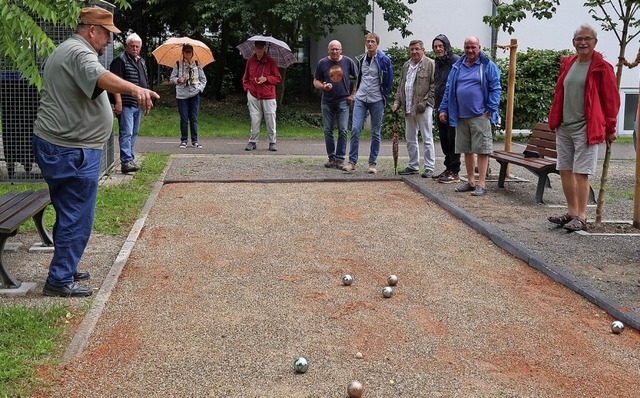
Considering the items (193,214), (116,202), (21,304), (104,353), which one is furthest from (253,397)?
(116,202)

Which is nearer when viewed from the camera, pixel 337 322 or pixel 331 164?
pixel 337 322

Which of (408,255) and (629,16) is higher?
(629,16)

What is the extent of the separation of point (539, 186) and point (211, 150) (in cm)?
762

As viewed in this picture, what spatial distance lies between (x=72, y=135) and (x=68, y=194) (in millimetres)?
425

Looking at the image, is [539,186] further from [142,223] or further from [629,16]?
[142,223]

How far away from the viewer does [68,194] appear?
5914mm

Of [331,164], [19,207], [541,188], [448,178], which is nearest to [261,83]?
[331,164]

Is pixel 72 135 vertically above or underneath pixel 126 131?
above

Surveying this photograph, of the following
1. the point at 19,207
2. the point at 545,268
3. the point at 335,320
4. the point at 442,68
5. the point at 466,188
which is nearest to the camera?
the point at 335,320

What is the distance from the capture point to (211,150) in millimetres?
16219

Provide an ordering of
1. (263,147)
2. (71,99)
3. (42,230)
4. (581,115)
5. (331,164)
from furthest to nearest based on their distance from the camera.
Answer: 1. (263,147)
2. (331,164)
3. (581,115)
4. (42,230)
5. (71,99)

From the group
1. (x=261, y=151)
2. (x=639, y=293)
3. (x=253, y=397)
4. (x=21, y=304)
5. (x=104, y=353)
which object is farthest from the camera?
(x=261, y=151)

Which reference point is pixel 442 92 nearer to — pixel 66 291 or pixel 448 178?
pixel 448 178

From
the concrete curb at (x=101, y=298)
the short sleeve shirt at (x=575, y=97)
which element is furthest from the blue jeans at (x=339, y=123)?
the short sleeve shirt at (x=575, y=97)
